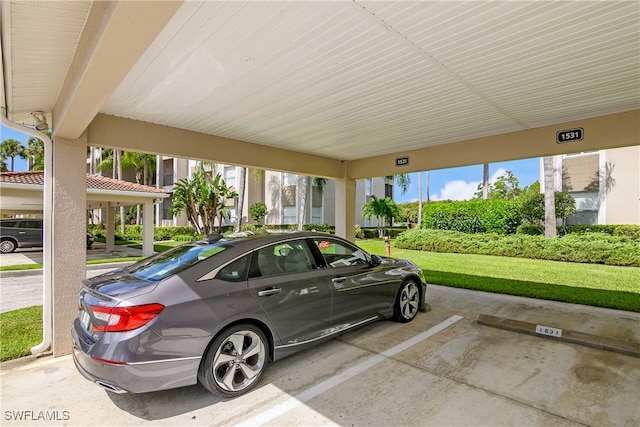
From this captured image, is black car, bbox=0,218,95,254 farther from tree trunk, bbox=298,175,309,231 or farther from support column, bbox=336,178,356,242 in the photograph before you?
support column, bbox=336,178,356,242

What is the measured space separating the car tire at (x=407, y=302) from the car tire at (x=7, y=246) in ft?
68.2

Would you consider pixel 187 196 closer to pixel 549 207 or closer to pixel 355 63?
pixel 355 63

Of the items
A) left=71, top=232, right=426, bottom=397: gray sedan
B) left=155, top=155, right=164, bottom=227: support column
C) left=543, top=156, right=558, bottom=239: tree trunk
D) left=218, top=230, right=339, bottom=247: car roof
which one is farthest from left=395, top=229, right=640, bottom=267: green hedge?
left=155, top=155, right=164, bottom=227: support column

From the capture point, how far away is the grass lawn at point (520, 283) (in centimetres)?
509

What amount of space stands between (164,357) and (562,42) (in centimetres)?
441

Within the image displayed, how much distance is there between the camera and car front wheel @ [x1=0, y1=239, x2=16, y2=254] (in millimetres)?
16625

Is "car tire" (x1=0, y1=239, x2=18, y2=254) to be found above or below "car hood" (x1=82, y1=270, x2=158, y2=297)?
below

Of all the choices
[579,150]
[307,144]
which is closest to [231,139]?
[307,144]

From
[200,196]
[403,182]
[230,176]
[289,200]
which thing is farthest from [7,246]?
[403,182]

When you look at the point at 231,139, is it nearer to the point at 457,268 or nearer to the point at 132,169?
the point at 457,268

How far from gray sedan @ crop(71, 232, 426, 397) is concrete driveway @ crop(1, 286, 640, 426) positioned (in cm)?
30

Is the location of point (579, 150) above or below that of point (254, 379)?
above

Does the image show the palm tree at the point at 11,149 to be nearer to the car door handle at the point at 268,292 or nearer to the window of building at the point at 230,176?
the window of building at the point at 230,176

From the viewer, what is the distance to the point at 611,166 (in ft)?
57.9
